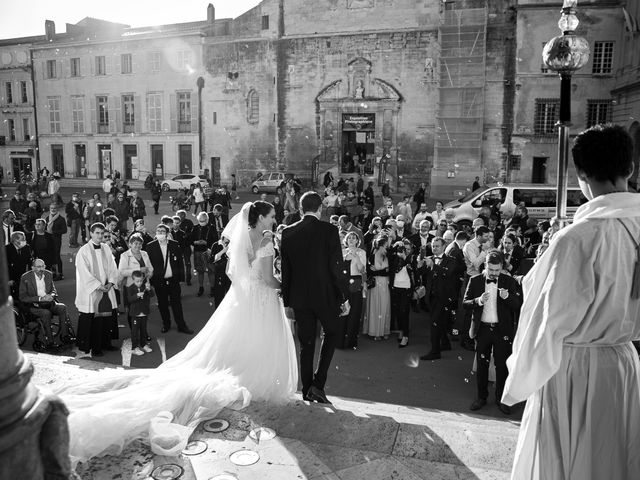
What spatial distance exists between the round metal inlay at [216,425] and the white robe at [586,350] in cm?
254

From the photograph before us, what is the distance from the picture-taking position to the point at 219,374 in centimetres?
552

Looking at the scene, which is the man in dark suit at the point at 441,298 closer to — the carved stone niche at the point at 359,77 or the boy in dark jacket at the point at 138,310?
the boy in dark jacket at the point at 138,310

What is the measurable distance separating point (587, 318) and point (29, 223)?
16975mm

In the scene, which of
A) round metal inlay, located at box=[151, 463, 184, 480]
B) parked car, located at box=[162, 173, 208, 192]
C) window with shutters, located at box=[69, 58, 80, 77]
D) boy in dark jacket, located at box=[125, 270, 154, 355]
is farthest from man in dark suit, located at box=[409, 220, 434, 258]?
window with shutters, located at box=[69, 58, 80, 77]

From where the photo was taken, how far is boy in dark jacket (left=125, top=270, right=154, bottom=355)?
28.7 ft

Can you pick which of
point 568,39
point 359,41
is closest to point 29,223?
point 568,39

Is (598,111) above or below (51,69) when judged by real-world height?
below

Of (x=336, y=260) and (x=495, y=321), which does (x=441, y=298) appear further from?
(x=336, y=260)

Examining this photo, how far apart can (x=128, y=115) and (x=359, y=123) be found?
1835 cm

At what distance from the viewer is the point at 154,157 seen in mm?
42781

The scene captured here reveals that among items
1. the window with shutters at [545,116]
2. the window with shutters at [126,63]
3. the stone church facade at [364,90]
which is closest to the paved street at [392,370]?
the window with shutters at [545,116]

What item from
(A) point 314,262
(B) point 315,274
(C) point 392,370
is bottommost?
(C) point 392,370

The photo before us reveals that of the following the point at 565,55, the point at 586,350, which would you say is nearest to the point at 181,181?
the point at 565,55

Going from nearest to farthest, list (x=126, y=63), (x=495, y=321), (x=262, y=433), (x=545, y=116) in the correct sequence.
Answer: (x=262, y=433)
(x=495, y=321)
(x=545, y=116)
(x=126, y=63)
